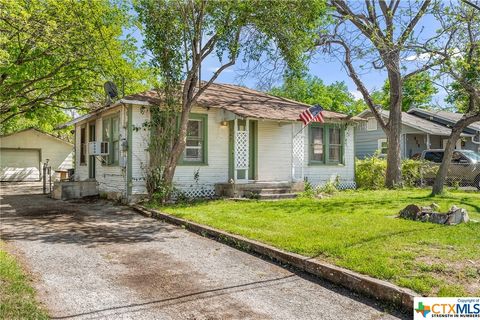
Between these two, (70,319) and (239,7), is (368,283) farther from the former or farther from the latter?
(239,7)

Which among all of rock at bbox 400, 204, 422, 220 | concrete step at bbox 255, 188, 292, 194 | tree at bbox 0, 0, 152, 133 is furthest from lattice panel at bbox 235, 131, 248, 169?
rock at bbox 400, 204, 422, 220

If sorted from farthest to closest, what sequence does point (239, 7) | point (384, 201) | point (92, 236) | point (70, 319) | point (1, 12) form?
Result: point (384, 201), point (239, 7), point (1, 12), point (92, 236), point (70, 319)

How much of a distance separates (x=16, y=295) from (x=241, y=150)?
10.1 meters

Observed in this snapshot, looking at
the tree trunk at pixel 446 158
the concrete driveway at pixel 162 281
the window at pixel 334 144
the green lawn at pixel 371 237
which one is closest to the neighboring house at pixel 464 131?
the window at pixel 334 144

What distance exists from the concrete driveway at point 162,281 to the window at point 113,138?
573cm

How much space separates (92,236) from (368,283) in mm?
5377

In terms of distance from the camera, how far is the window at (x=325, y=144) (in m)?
15.8

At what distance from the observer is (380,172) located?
56.9ft

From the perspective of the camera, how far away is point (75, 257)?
5.86 metres

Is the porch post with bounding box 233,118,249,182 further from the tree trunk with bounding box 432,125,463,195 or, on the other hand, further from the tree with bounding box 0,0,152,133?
the tree trunk with bounding box 432,125,463,195

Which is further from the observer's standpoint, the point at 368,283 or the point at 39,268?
the point at 39,268

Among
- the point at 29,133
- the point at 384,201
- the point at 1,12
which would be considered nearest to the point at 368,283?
the point at 384,201

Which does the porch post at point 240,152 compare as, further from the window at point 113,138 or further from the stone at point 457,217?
the stone at point 457,217

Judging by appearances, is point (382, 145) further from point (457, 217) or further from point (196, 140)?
point (457, 217)
